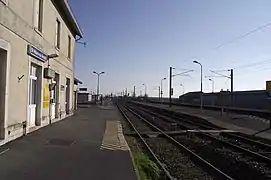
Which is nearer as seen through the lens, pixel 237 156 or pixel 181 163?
pixel 181 163

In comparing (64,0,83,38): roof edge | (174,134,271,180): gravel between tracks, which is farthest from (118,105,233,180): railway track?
(64,0,83,38): roof edge

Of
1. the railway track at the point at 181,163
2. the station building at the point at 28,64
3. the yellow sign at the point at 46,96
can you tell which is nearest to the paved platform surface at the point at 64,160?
the station building at the point at 28,64

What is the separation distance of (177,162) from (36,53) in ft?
26.1

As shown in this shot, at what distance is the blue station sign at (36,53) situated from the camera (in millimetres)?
15198

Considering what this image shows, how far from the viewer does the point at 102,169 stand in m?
9.09

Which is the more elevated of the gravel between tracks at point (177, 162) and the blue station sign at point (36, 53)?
the blue station sign at point (36, 53)

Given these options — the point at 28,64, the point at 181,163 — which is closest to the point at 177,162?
the point at 181,163

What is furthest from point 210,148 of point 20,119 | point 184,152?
point 20,119

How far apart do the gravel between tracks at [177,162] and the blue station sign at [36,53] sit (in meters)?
6.63

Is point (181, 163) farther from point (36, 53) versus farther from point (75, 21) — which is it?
point (75, 21)

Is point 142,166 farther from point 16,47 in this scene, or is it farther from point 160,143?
point 160,143

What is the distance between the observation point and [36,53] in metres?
16.5

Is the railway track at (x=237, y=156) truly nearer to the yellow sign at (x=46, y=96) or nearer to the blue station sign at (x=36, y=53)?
the yellow sign at (x=46, y=96)

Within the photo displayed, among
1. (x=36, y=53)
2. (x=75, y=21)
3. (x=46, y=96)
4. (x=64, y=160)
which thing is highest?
(x=75, y=21)
